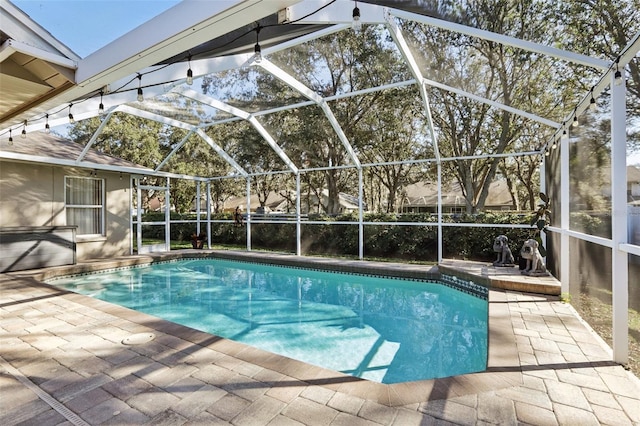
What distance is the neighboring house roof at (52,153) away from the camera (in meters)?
8.00

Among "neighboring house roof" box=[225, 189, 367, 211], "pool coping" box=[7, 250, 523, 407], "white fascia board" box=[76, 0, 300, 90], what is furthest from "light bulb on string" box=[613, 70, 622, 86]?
"neighboring house roof" box=[225, 189, 367, 211]

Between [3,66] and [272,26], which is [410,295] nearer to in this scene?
[272,26]

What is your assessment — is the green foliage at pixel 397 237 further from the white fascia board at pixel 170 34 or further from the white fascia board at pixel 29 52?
the white fascia board at pixel 29 52

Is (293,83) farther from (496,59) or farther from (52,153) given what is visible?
(52,153)

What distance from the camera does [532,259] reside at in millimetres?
6512

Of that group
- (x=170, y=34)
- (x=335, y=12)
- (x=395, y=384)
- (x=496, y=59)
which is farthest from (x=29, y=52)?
(x=496, y=59)

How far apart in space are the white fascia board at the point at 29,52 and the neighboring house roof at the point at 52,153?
23.4 ft

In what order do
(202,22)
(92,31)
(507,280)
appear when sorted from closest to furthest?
(202,22) < (92,31) < (507,280)

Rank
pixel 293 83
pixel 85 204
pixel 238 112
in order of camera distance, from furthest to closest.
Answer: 1. pixel 85 204
2. pixel 238 112
3. pixel 293 83

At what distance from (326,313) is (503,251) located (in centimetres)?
444

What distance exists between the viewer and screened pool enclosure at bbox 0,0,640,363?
2.91 m

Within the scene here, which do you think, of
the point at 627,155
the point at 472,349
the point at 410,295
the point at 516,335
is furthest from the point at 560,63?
the point at 410,295

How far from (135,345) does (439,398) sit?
303 centimetres

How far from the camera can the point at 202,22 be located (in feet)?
7.25
